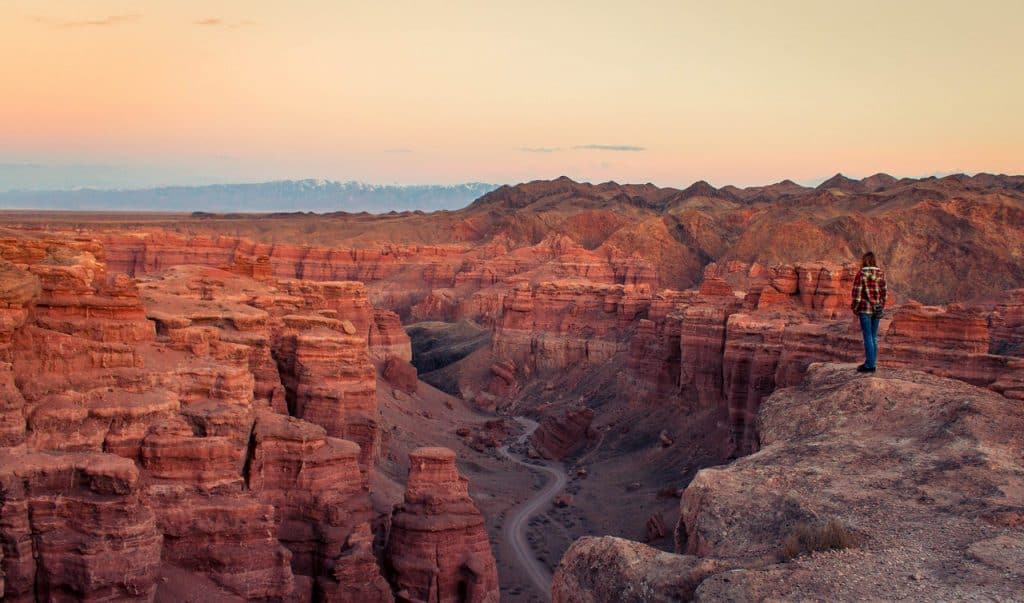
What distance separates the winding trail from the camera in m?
32.8

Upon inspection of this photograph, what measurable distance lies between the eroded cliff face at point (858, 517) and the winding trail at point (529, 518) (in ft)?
41.5

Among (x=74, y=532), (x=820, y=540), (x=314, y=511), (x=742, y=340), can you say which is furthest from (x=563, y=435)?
(x=820, y=540)

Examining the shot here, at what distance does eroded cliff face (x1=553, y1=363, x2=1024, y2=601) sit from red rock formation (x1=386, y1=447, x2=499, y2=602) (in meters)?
10.3

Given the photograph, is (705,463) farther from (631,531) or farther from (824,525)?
(824,525)

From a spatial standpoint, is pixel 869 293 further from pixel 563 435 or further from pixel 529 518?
pixel 563 435

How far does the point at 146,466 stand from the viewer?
2320 cm

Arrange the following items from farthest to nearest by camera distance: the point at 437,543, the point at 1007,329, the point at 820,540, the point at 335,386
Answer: the point at 1007,329, the point at 335,386, the point at 437,543, the point at 820,540

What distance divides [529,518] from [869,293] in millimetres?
20223

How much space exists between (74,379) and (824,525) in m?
18.6

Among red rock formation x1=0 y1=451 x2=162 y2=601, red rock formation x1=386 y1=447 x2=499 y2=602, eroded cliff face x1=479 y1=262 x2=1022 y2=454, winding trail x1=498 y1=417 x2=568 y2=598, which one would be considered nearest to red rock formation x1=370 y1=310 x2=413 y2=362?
eroded cliff face x1=479 y1=262 x2=1022 y2=454

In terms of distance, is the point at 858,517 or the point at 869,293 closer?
the point at 858,517

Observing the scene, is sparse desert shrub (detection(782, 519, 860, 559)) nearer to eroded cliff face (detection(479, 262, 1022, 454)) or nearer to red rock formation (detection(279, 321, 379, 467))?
eroded cliff face (detection(479, 262, 1022, 454))

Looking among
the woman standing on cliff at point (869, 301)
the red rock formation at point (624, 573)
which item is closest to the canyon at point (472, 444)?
the red rock formation at point (624, 573)

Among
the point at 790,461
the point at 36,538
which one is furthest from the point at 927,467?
the point at 36,538
